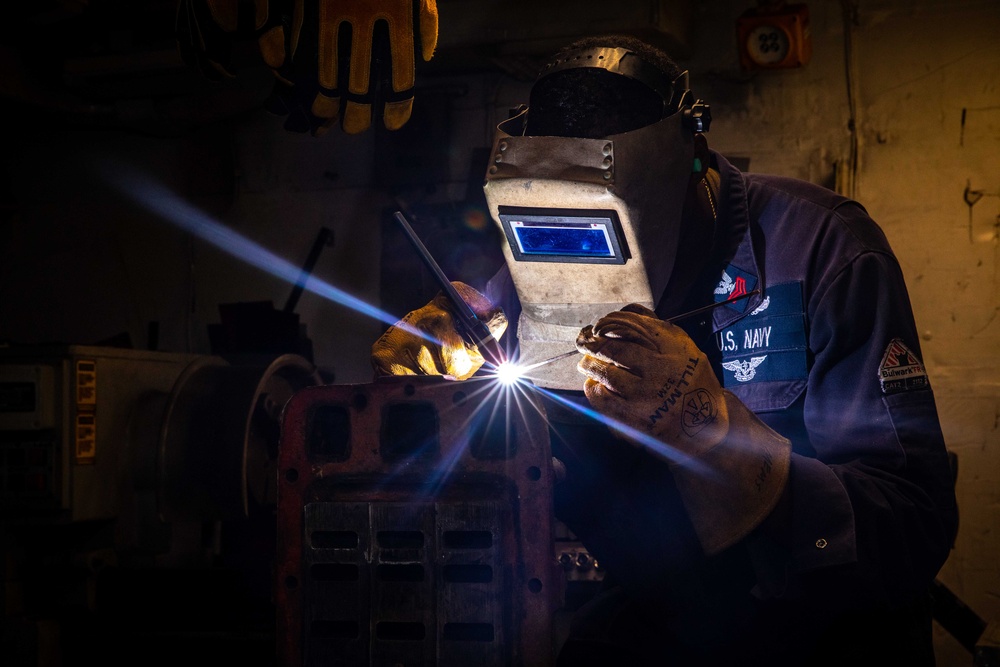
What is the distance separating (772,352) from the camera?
1482mm

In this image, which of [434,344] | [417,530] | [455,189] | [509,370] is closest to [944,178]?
[455,189]

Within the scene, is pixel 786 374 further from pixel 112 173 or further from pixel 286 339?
pixel 112 173

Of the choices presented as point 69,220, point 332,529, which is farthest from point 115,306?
point 332,529

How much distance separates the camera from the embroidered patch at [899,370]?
1.30m

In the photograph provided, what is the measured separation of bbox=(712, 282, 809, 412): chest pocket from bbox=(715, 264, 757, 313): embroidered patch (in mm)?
32

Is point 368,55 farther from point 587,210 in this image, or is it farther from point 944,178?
point 944,178

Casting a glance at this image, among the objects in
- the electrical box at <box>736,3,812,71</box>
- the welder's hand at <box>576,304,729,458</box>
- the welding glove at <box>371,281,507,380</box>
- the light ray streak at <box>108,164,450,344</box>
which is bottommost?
the welder's hand at <box>576,304,729,458</box>

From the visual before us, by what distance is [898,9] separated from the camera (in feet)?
10.7

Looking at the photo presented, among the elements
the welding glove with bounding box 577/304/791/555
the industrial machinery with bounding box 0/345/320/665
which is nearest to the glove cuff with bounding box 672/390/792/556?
the welding glove with bounding box 577/304/791/555

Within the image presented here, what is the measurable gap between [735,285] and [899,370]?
1.21ft

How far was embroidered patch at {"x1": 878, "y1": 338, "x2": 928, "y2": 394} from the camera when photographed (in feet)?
4.27

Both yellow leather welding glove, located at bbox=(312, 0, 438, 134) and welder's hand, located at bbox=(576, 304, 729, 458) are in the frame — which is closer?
welder's hand, located at bbox=(576, 304, 729, 458)

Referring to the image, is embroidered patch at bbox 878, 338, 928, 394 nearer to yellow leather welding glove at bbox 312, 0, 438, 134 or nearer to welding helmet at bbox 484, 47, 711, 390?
welding helmet at bbox 484, 47, 711, 390

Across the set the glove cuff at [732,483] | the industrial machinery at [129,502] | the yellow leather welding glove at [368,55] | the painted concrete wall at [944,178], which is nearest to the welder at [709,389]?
the glove cuff at [732,483]
